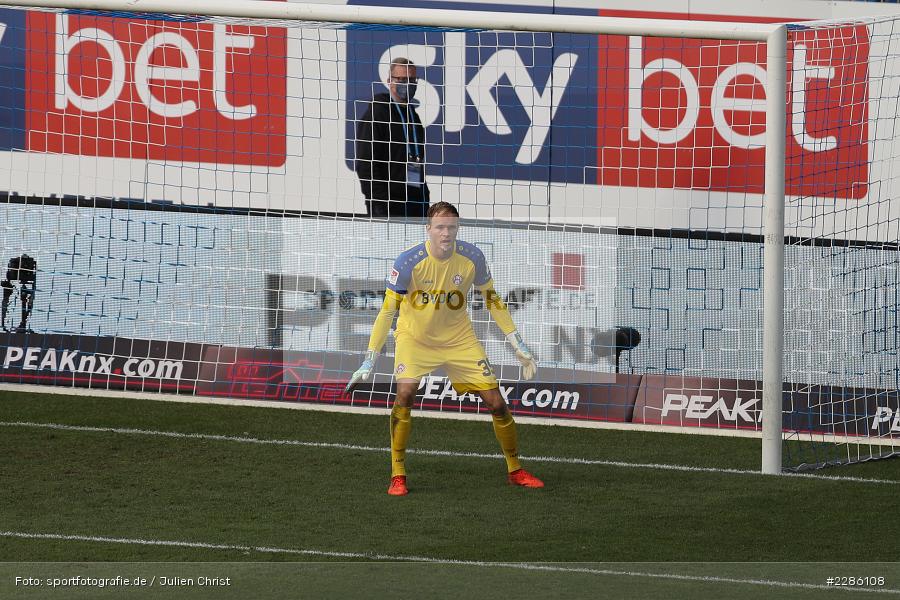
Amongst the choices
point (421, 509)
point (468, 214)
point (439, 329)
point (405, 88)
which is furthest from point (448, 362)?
point (468, 214)

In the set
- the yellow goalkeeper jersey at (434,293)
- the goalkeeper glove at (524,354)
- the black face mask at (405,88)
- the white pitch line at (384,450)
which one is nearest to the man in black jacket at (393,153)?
the black face mask at (405,88)

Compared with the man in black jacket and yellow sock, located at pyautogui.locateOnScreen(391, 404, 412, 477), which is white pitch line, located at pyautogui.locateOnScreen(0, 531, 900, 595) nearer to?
yellow sock, located at pyautogui.locateOnScreen(391, 404, 412, 477)

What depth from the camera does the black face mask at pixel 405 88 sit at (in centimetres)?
1097

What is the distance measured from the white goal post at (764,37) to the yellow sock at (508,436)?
1645 millimetres

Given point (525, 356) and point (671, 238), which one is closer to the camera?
point (525, 356)

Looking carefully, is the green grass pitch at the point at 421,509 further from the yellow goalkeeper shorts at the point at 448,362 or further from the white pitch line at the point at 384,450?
the yellow goalkeeper shorts at the point at 448,362

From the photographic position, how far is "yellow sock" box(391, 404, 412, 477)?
8.51m

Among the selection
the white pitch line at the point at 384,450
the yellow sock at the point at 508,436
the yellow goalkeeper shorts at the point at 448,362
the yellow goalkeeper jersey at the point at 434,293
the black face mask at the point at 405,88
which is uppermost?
the black face mask at the point at 405,88

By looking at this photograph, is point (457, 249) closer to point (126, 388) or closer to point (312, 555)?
point (312, 555)

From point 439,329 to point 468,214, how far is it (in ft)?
12.7

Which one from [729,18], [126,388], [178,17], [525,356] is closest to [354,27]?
[178,17]

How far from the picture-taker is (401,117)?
11.4 m

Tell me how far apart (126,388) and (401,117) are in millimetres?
3068

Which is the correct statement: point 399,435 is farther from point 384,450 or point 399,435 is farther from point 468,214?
point 468,214
